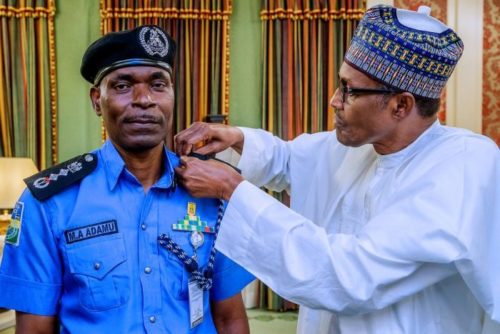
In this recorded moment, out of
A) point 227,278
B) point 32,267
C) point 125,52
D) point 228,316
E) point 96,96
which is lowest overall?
point 228,316

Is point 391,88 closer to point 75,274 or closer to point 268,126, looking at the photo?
point 75,274

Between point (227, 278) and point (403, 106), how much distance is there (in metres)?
0.68

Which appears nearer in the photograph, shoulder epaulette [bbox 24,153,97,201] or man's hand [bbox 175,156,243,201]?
shoulder epaulette [bbox 24,153,97,201]

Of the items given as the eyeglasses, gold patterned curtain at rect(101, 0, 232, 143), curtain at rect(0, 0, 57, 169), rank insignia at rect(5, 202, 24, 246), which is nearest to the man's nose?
rank insignia at rect(5, 202, 24, 246)

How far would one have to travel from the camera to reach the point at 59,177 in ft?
4.21

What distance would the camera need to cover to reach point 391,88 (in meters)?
1.44

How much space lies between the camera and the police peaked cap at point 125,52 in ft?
4.26

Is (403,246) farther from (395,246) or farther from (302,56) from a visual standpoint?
(302,56)

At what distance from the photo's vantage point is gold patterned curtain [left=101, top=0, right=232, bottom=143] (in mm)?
4242

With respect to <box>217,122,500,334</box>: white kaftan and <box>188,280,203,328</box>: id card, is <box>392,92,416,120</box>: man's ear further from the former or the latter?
<box>188,280,203,328</box>: id card

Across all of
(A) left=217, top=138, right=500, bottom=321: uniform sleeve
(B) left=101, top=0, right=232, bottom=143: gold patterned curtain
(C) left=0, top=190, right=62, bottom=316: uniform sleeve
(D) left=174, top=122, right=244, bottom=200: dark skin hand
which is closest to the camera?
(C) left=0, top=190, right=62, bottom=316: uniform sleeve

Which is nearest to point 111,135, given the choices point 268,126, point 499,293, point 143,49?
point 143,49

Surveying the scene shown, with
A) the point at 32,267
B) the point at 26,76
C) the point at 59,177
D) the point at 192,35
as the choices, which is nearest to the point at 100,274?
the point at 32,267

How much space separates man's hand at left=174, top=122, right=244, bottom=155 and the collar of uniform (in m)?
0.14
